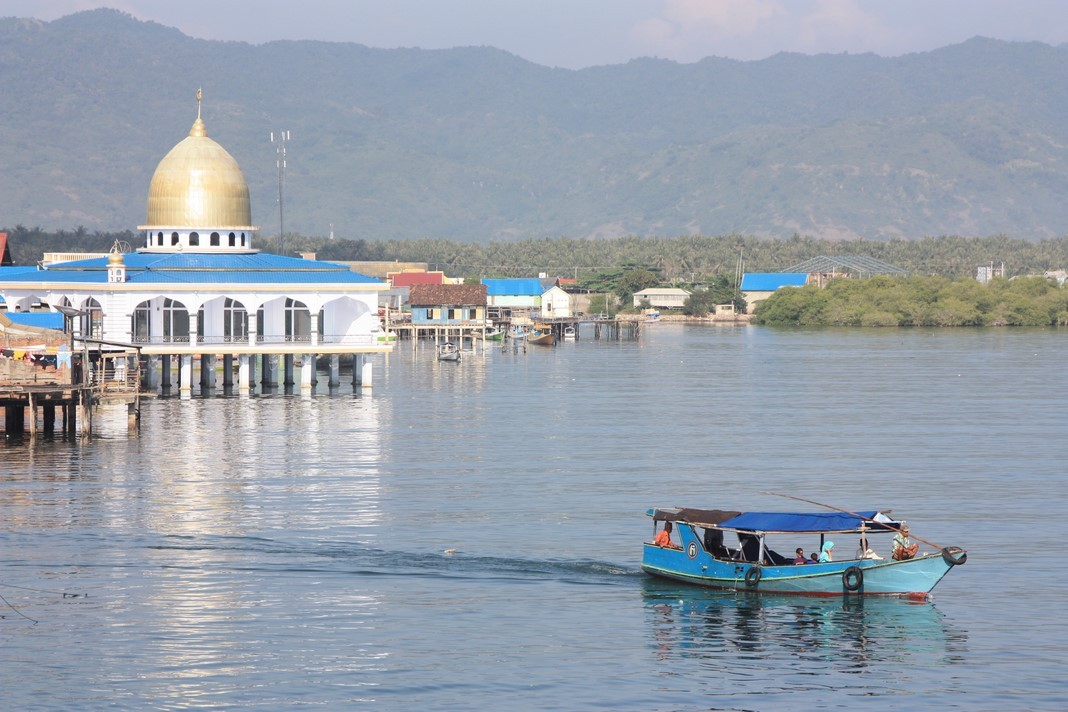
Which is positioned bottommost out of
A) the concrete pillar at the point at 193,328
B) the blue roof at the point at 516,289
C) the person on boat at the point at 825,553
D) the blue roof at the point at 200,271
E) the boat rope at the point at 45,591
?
the boat rope at the point at 45,591

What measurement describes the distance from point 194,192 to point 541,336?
63.5 meters

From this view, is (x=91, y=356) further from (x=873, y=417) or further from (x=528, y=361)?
(x=528, y=361)

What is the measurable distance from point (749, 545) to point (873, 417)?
3665 centimetres

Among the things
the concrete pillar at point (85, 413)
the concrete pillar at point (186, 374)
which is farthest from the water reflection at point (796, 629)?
the concrete pillar at point (186, 374)

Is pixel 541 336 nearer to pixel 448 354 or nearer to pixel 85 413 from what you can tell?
pixel 448 354

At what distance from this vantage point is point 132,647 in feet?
95.9

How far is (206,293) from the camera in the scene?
2975 inches

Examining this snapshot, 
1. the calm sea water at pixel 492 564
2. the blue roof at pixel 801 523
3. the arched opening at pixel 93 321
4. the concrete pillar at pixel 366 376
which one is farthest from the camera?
the concrete pillar at pixel 366 376

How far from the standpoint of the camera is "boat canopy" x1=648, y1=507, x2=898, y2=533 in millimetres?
32656

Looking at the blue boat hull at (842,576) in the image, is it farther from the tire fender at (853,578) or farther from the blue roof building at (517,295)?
the blue roof building at (517,295)

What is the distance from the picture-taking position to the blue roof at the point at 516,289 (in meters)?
176

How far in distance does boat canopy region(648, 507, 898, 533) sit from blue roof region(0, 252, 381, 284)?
45.2m

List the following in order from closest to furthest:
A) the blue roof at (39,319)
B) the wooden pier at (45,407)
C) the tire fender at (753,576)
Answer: the tire fender at (753,576)
the wooden pier at (45,407)
the blue roof at (39,319)

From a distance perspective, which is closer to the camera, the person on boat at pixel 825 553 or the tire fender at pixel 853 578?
the tire fender at pixel 853 578
